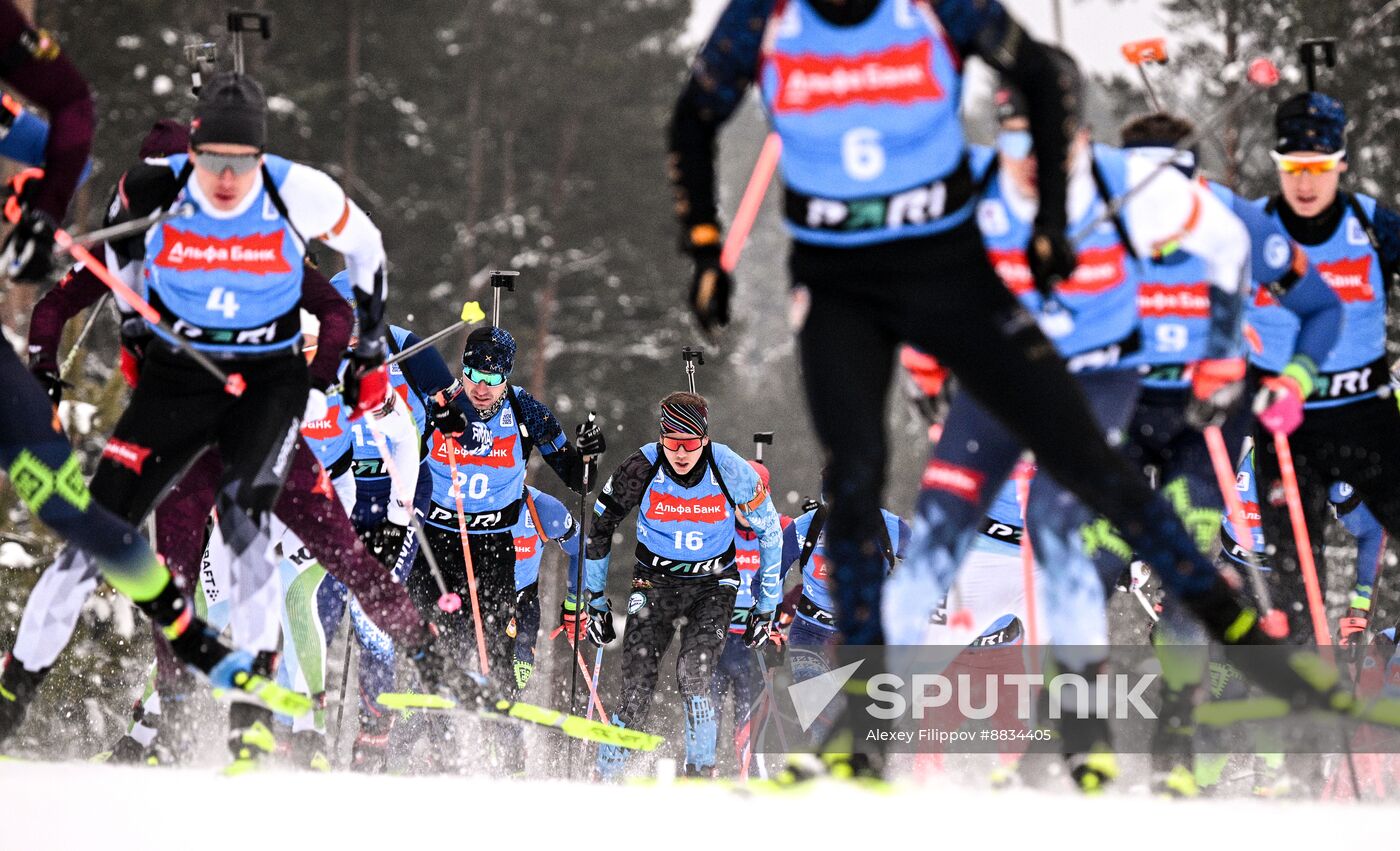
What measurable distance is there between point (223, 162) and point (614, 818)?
264 centimetres

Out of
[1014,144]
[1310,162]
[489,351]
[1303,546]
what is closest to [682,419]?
[489,351]

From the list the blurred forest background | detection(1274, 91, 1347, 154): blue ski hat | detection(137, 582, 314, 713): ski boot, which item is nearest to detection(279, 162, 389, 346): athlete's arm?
detection(137, 582, 314, 713): ski boot

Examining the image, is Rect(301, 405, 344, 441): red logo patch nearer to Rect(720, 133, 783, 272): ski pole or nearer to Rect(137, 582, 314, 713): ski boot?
Rect(137, 582, 314, 713): ski boot

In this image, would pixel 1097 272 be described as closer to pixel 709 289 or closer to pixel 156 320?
pixel 709 289

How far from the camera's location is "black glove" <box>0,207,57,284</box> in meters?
4.64

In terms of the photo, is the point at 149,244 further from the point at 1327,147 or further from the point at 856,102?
the point at 1327,147

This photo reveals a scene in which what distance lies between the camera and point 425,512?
9.45 metres

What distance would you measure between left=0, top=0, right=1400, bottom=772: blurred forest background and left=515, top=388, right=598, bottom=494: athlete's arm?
12921 mm

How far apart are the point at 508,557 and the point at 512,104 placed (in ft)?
70.3

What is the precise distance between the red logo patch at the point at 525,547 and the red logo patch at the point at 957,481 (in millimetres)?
6314

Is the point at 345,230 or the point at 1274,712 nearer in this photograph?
the point at 1274,712

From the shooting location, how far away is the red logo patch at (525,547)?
1048 centimetres

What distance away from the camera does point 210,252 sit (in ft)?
17.3

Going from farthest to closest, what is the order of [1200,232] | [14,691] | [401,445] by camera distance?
1. [401,445]
2. [14,691]
3. [1200,232]
